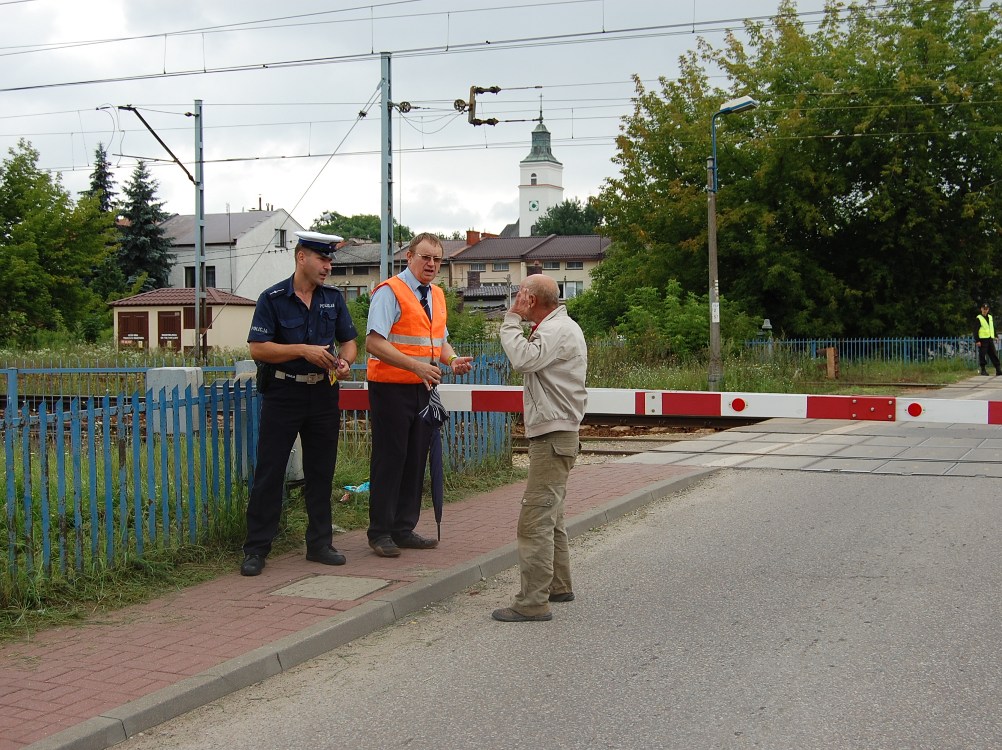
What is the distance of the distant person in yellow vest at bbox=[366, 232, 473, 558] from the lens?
265 inches

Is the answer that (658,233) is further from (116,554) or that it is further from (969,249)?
(116,554)

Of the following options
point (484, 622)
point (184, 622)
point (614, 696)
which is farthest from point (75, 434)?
point (614, 696)

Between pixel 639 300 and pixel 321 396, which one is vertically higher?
pixel 639 300

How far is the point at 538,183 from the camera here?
139 metres

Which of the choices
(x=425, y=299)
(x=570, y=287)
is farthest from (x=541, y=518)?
(x=570, y=287)

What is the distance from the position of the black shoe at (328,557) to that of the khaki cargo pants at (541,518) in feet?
4.40

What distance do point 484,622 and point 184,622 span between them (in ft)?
5.05

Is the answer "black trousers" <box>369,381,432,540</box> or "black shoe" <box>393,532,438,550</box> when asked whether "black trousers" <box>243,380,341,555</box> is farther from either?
"black shoe" <box>393,532,438,550</box>

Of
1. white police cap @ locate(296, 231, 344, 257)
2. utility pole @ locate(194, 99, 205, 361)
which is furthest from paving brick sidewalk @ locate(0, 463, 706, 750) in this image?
utility pole @ locate(194, 99, 205, 361)

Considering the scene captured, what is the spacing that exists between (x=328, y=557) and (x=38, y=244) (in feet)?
109

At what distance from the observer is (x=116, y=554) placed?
5.93 meters

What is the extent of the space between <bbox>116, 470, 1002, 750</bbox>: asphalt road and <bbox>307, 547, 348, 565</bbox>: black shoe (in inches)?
31.9

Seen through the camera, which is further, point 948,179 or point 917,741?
point 948,179

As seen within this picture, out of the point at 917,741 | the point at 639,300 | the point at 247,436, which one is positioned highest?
the point at 639,300
